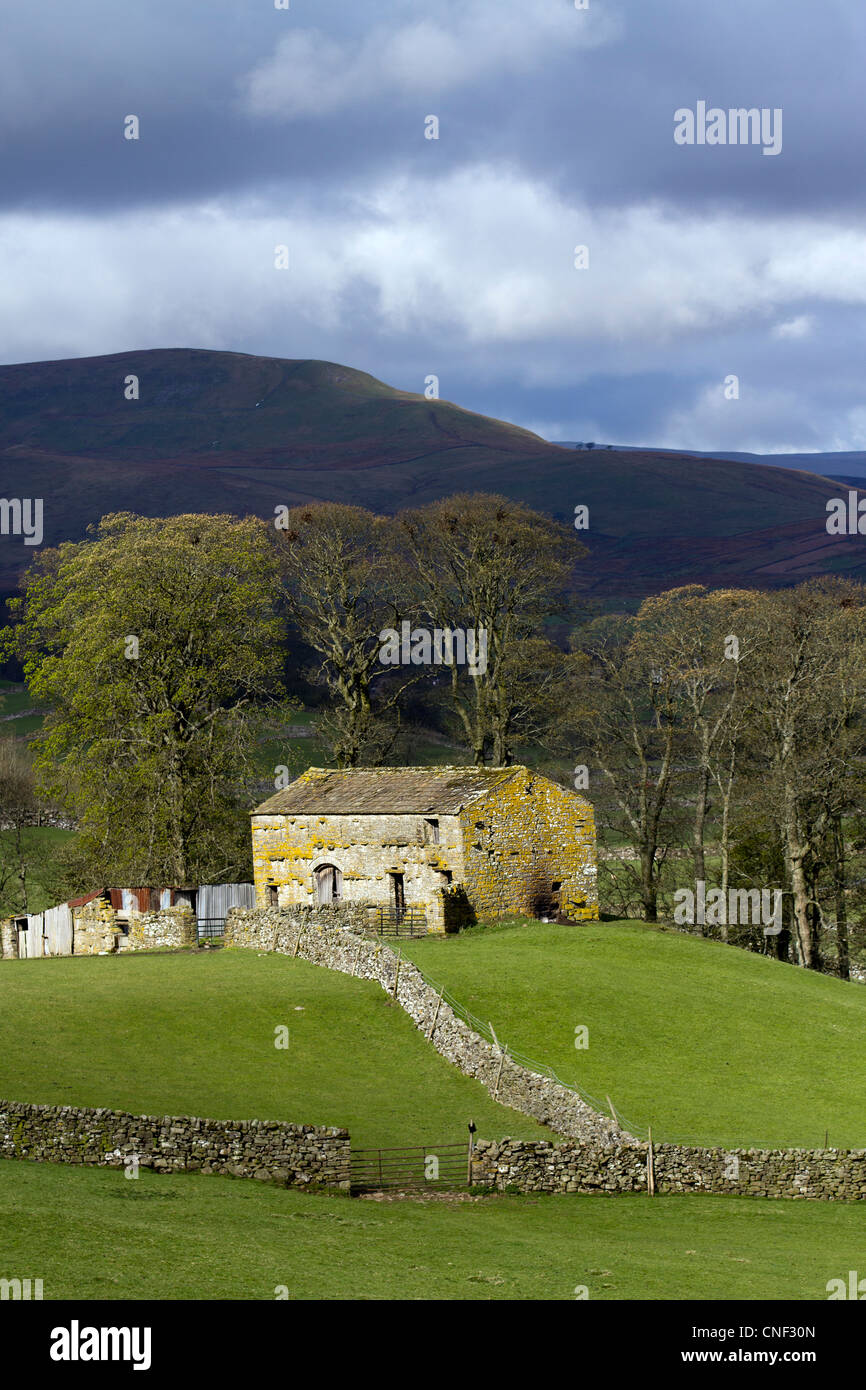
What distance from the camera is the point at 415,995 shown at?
112 ft

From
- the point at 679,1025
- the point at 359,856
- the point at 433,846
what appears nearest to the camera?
the point at 679,1025

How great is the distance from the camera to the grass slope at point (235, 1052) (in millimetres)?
27062

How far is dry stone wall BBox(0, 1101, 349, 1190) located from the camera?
23.4 meters

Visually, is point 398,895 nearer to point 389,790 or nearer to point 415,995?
point 389,790

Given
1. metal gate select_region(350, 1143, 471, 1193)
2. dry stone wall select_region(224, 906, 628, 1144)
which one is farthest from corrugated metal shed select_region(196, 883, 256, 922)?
metal gate select_region(350, 1143, 471, 1193)

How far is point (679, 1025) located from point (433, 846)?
40.7 feet

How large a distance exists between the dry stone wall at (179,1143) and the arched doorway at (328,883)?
22.2m

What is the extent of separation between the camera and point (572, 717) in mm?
58688

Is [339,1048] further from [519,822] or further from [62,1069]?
[519,822]

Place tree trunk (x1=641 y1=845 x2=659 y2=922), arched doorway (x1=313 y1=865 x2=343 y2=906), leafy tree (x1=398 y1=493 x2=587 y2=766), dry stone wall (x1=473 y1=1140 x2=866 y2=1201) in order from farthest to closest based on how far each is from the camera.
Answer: leafy tree (x1=398 y1=493 x2=587 y2=766) → tree trunk (x1=641 y1=845 x2=659 y2=922) → arched doorway (x1=313 y1=865 x2=343 y2=906) → dry stone wall (x1=473 y1=1140 x2=866 y2=1201)

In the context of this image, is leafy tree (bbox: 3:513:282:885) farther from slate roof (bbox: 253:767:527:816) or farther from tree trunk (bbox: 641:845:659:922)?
tree trunk (bbox: 641:845:659:922)

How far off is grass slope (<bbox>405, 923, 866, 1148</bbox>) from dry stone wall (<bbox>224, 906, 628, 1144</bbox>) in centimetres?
114

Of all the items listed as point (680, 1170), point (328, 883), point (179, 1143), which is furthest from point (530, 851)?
point (179, 1143)

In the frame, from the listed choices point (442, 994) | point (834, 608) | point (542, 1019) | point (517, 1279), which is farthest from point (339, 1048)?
point (834, 608)
